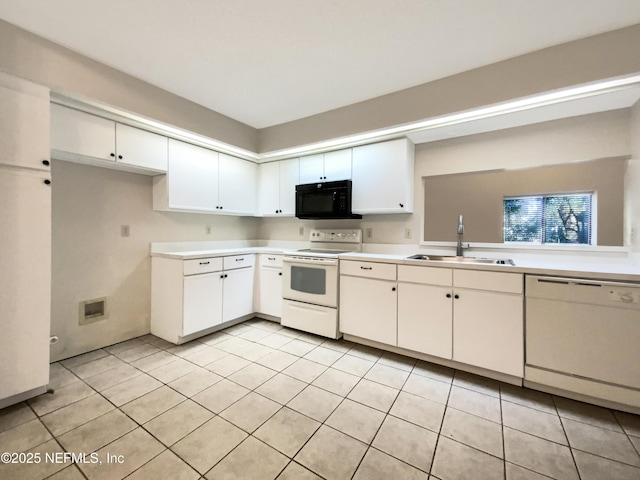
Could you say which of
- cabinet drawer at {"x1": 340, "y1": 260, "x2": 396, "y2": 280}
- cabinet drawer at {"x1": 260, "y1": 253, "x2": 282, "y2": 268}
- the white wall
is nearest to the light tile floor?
cabinet drawer at {"x1": 340, "y1": 260, "x2": 396, "y2": 280}

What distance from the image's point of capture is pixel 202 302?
9.30ft

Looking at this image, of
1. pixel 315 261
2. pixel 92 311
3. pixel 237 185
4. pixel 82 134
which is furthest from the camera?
pixel 237 185

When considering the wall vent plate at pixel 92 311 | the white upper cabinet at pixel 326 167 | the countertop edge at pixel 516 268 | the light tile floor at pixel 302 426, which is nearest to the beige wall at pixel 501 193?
the countertop edge at pixel 516 268

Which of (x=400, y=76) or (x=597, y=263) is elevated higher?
(x=400, y=76)

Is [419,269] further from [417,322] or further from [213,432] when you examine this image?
[213,432]

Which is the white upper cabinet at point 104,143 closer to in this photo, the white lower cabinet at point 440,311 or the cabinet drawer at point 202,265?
the cabinet drawer at point 202,265

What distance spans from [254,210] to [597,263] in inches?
145

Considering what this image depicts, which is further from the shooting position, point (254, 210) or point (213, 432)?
point (254, 210)

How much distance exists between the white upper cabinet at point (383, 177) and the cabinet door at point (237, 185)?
1541 mm

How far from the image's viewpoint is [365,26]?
5.78 feet

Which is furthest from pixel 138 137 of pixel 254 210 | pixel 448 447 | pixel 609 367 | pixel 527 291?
pixel 609 367

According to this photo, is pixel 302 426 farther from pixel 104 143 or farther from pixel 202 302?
pixel 104 143

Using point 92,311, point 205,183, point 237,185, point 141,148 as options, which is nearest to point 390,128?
point 237,185

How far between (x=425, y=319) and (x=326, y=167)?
2.02 metres
